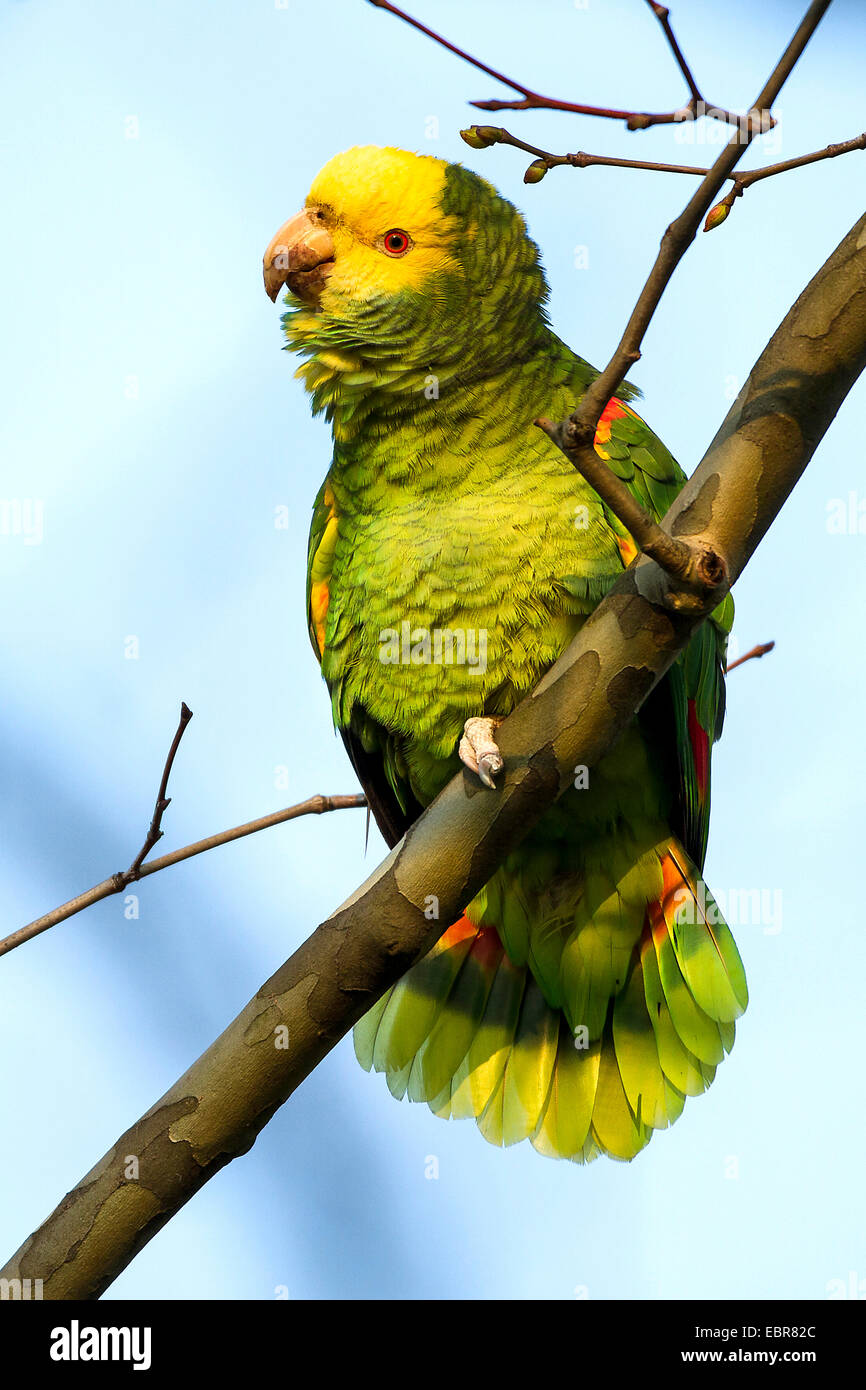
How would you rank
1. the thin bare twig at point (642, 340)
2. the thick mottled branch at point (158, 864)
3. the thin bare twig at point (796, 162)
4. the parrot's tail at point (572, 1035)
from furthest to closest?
the parrot's tail at point (572, 1035)
the thick mottled branch at point (158, 864)
the thin bare twig at point (796, 162)
the thin bare twig at point (642, 340)

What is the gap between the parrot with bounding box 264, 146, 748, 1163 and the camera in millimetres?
2605

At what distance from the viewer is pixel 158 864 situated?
8.04 ft

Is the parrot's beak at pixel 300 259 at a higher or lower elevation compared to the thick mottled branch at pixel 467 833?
higher

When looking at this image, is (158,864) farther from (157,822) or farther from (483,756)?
(483,756)

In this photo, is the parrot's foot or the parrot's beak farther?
the parrot's beak

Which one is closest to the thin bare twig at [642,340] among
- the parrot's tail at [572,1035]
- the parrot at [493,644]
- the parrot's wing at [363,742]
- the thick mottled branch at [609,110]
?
the thick mottled branch at [609,110]

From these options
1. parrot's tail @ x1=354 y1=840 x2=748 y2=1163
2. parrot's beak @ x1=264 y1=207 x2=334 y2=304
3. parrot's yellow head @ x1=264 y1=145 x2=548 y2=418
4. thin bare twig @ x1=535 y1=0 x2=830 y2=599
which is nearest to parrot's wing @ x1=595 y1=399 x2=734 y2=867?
parrot's tail @ x1=354 y1=840 x2=748 y2=1163

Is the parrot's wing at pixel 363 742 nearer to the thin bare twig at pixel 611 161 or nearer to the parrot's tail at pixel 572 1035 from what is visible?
the parrot's tail at pixel 572 1035

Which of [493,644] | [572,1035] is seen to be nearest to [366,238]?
[493,644]

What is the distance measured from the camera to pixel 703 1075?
9.52 feet

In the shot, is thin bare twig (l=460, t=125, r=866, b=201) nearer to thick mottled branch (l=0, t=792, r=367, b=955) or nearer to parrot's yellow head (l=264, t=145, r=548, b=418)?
parrot's yellow head (l=264, t=145, r=548, b=418)

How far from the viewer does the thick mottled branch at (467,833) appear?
6.21 feet

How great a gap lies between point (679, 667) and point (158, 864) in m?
1.18
